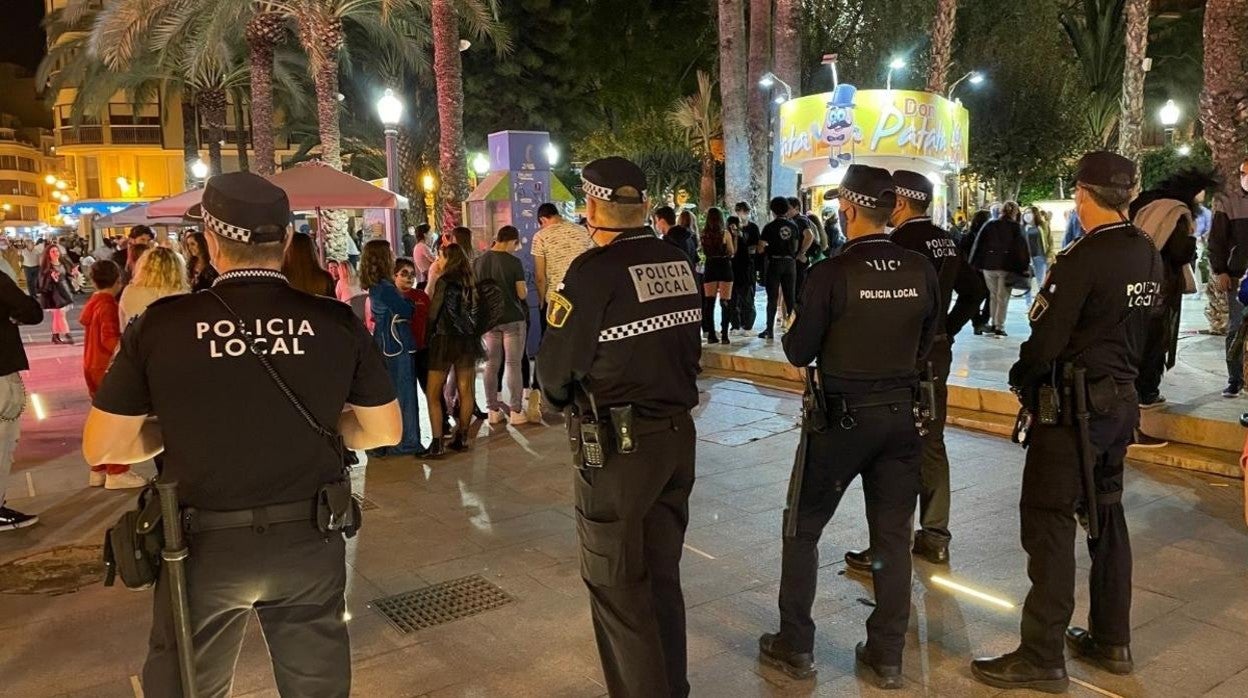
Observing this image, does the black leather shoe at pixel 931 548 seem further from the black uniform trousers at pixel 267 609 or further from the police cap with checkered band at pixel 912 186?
the black uniform trousers at pixel 267 609

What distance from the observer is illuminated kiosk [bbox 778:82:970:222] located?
1734cm

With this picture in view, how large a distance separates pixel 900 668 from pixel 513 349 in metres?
5.16

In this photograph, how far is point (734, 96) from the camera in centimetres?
1983

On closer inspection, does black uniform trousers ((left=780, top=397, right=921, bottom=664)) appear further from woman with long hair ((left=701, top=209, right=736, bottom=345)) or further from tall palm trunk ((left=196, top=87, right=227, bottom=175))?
tall palm trunk ((left=196, top=87, right=227, bottom=175))

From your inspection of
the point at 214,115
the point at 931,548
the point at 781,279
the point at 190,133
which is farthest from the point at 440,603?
the point at 190,133

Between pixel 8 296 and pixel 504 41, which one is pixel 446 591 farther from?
pixel 504 41

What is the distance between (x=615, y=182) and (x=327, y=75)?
15.2m

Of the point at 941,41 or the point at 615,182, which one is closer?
the point at 615,182

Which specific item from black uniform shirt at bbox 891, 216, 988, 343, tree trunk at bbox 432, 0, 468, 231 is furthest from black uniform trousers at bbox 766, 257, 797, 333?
black uniform shirt at bbox 891, 216, 988, 343

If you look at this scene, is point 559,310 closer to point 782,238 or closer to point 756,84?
point 782,238

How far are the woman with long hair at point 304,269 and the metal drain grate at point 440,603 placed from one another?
6.15ft

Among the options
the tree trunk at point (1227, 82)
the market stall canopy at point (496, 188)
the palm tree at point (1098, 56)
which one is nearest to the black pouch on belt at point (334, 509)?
the market stall canopy at point (496, 188)

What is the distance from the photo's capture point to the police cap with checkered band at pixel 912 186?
4.34 metres

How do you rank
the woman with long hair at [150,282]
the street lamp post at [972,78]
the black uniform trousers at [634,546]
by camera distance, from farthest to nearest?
1. the street lamp post at [972,78]
2. the woman with long hair at [150,282]
3. the black uniform trousers at [634,546]
